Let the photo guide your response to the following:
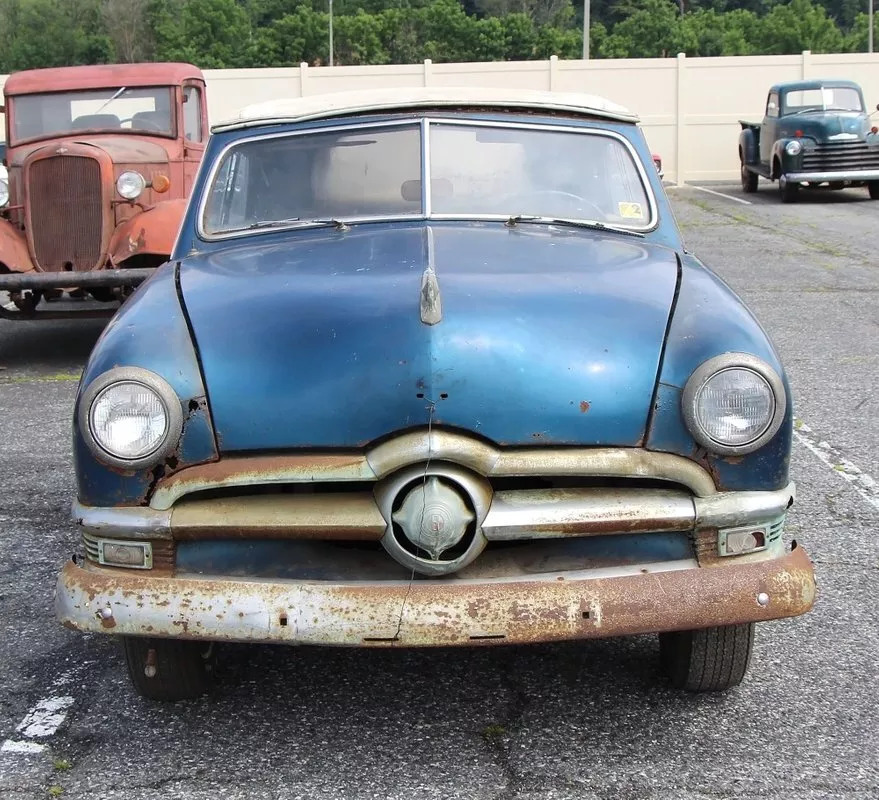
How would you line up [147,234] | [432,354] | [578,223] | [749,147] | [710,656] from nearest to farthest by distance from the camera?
[432,354] → [710,656] → [578,223] → [147,234] → [749,147]

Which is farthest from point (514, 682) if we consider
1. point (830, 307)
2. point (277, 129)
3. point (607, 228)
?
point (830, 307)

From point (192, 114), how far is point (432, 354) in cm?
826

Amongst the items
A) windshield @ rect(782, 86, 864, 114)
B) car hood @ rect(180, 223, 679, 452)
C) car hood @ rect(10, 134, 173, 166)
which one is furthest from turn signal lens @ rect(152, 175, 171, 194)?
windshield @ rect(782, 86, 864, 114)

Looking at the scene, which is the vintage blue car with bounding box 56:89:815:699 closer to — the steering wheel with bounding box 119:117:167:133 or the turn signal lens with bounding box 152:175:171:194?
the turn signal lens with bounding box 152:175:171:194

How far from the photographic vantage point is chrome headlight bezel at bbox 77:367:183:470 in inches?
121

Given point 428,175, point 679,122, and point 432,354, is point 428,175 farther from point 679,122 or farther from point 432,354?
point 679,122

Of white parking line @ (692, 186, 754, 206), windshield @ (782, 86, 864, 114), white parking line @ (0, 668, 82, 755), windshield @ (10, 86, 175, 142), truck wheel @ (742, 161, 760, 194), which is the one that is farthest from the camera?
truck wheel @ (742, 161, 760, 194)

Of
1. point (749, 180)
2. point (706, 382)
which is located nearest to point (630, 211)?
point (706, 382)

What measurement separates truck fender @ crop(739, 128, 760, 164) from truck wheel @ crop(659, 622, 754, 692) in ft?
69.8

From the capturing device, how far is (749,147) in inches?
939

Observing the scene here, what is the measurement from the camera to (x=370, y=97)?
4.62 metres

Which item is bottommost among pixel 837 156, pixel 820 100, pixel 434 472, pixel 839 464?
pixel 837 156

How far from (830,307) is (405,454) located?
8542 mm

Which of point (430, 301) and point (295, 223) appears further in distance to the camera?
point (295, 223)
